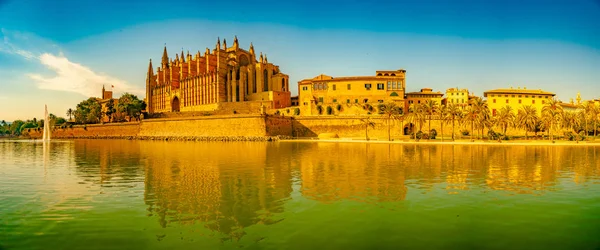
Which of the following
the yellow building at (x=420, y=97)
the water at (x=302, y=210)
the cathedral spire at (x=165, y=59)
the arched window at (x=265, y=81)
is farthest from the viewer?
the cathedral spire at (x=165, y=59)

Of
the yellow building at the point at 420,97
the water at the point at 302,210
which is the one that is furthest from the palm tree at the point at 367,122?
the water at the point at 302,210

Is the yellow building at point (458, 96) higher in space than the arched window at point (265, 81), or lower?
lower

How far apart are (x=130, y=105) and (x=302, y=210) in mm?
87001

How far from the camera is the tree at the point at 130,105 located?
8662 centimetres

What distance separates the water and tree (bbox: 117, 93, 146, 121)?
7237cm

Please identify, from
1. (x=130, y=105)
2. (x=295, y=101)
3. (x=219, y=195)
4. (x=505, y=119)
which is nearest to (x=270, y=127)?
(x=295, y=101)

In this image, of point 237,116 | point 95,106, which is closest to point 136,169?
point 237,116

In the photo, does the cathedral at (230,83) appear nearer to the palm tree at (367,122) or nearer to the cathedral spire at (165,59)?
the cathedral spire at (165,59)

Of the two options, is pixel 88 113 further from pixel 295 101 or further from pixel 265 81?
pixel 295 101

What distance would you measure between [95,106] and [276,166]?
295 ft

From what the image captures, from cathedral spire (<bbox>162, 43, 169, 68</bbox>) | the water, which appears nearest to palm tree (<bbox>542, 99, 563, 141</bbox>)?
the water

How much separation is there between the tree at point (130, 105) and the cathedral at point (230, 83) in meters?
10.8

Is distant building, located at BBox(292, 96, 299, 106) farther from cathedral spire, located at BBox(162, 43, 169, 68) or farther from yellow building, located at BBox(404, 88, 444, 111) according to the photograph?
cathedral spire, located at BBox(162, 43, 169, 68)

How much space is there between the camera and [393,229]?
946 cm
